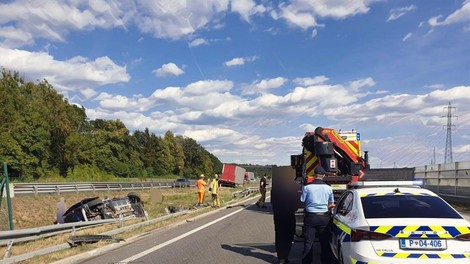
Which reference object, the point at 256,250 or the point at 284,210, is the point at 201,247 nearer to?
the point at 256,250

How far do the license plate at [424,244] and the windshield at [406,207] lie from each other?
45 centimetres

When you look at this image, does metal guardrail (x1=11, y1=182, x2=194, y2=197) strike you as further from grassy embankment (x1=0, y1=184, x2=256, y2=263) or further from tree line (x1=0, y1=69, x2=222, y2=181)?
tree line (x1=0, y1=69, x2=222, y2=181)

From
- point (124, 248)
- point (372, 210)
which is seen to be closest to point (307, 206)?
point (372, 210)

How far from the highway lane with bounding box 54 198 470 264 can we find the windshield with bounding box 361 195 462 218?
8.74 feet

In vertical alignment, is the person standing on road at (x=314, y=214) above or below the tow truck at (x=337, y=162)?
below

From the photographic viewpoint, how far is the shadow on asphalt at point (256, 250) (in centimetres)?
939

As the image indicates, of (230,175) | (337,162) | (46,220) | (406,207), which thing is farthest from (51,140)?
(406,207)

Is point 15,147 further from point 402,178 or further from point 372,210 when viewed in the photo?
point 372,210

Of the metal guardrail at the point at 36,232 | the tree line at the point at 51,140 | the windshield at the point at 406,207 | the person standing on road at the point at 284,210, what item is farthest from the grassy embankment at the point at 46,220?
the tree line at the point at 51,140

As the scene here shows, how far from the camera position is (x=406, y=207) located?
6602mm

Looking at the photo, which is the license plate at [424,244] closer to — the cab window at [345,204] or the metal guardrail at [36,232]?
the cab window at [345,204]

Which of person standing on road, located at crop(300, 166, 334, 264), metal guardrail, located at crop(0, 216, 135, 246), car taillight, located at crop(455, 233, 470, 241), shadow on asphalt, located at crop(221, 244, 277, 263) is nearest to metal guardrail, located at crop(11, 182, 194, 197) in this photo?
metal guardrail, located at crop(0, 216, 135, 246)

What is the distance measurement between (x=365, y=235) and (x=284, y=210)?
8.02 ft

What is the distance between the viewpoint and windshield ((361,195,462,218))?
638 cm
